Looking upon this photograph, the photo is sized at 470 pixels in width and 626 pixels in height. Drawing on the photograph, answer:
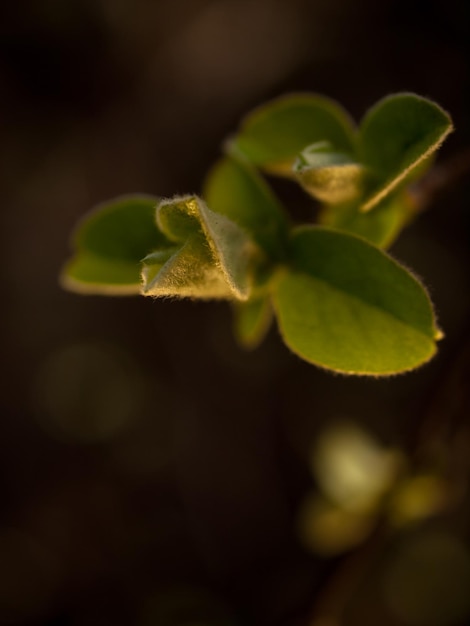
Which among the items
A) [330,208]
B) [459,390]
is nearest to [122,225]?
[330,208]

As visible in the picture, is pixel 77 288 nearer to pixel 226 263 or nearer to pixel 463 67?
pixel 226 263

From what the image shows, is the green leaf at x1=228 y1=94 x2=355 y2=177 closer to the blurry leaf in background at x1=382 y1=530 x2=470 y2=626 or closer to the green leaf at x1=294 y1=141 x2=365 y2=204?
the green leaf at x1=294 y1=141 x2=365 y2=204

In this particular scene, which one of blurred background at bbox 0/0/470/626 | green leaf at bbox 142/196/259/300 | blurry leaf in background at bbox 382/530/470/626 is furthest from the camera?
blurred background at bbox 0/0/470/626

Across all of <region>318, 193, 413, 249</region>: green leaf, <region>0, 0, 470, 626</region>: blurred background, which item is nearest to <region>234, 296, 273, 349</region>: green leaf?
<region>318, 193, 413, 249</region>: green leaf

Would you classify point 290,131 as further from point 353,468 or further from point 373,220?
point 353,468

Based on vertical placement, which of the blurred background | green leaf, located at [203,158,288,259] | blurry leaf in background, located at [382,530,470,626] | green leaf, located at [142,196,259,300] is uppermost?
green leaf, located at [142,196,259,300]

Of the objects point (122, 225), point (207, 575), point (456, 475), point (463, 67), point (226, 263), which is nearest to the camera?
point (226, 263)

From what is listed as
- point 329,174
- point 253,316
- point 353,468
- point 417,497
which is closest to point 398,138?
point 329,174

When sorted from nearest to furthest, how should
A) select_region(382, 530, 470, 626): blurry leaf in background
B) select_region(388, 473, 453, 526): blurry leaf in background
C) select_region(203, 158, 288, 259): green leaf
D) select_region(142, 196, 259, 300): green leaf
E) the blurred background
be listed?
select_region(142, 196, 259, 300): green leaf < select_region(203, 158, 288, 259): green leaf < select_region(388, 473, 453, 526): blurry leaf in background < select_region(382, 530, 470, 626): blurry leaf in background < the blurred background
